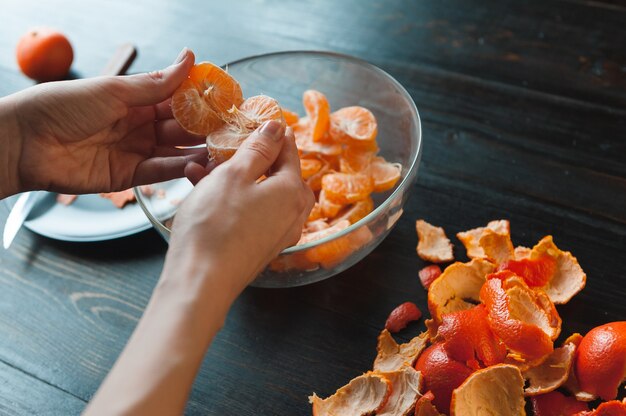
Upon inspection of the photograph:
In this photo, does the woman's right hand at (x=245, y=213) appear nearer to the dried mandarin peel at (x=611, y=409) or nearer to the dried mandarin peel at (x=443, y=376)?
the dried mandarin peel at (x=443, y=376)

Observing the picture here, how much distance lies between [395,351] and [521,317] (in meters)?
0.26

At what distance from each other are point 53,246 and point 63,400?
0.46 metres

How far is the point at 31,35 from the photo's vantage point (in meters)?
2.09

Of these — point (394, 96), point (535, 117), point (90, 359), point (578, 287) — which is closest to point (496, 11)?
point (535, 117)

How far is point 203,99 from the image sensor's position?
1.29 meters

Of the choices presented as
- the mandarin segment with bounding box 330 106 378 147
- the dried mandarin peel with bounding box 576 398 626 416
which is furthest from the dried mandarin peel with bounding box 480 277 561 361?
the mandarin segment with bounding box 330 106 378 147

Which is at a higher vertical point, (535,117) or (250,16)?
(250,16)

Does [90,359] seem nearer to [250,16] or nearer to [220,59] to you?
[220,59]

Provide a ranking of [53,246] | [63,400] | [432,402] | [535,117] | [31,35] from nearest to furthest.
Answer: [432,402], [63,400], [53,246], [535,117], [31,35]

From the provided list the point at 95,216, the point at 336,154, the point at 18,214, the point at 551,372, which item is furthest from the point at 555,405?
the point at 18,214

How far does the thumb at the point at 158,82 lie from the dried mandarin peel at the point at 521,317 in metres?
0.75

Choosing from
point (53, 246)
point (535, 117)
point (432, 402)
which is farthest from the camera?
point (535, 117)

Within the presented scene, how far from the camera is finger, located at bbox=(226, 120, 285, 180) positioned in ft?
3.51

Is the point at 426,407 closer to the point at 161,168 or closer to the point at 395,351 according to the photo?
the point at 395,351
